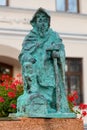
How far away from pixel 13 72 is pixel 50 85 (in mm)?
15417

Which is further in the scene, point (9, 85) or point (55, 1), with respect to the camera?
point (55, 1)

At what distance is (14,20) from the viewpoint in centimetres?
2120

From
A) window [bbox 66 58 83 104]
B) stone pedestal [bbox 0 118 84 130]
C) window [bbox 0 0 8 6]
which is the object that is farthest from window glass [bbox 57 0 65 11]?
stone pedestal [bbox 0 118 84 130]

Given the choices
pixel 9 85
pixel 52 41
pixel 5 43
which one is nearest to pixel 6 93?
pixel 9 85

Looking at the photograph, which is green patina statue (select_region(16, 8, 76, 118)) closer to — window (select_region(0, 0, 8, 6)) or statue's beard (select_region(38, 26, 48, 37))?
statue's beard (select_region(38, 26, 48, 37))

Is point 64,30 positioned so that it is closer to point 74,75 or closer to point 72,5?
point 72,5

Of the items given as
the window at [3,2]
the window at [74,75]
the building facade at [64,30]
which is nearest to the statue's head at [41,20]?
the building facade at [64,30]

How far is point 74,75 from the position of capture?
2245cm

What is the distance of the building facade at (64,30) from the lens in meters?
21.2

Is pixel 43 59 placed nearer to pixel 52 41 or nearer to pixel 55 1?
pixel 52 41

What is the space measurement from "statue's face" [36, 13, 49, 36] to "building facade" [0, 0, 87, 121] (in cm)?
1347

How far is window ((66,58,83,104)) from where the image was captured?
73.0 feet

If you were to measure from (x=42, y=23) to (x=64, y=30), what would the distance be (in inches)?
579

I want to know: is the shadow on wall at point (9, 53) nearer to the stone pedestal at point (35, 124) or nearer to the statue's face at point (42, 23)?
the statue's face at point (42, 23)
